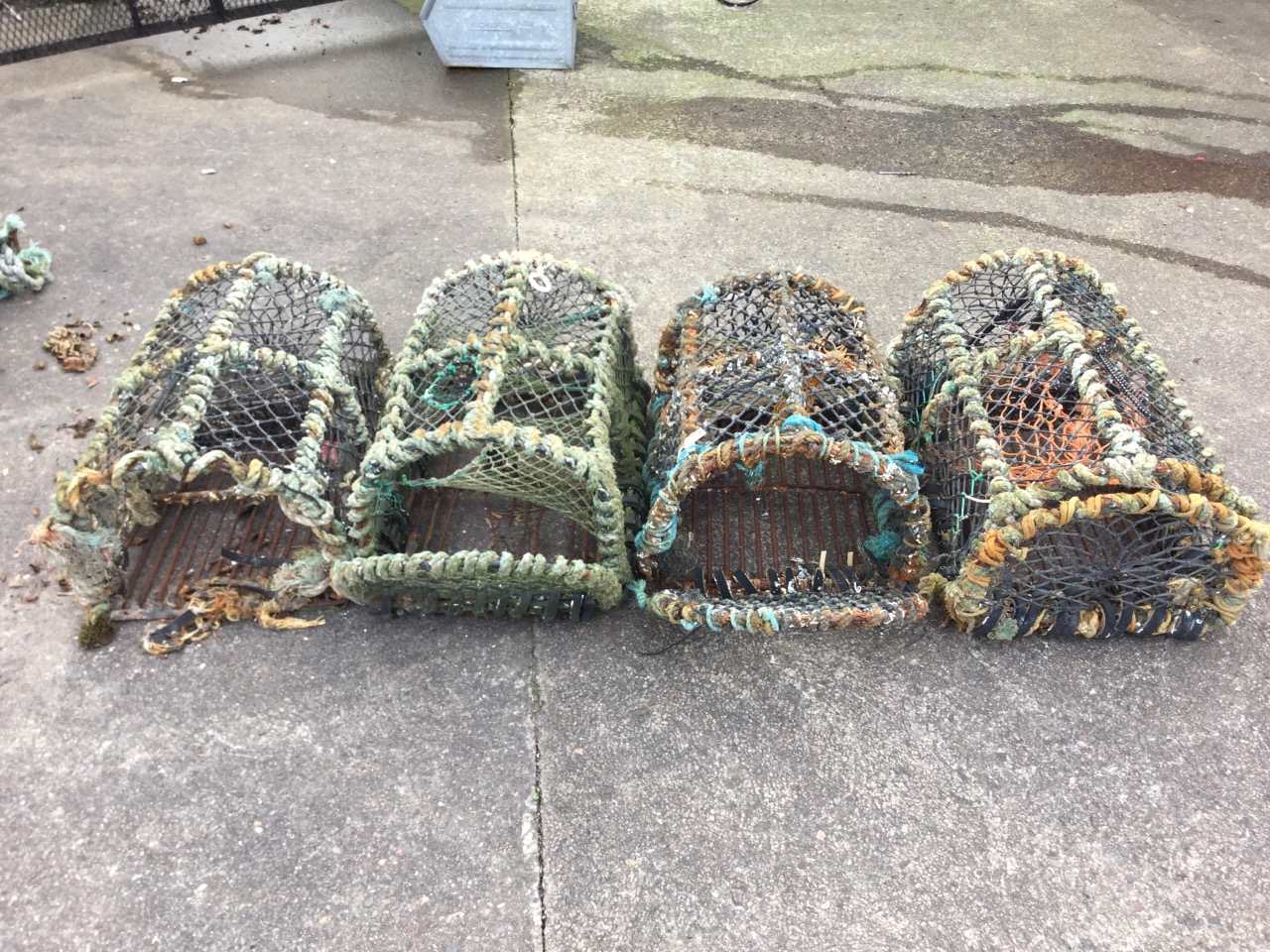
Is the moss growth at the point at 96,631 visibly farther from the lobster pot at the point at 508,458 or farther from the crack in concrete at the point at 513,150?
the crack in concrete at the point at 513,150

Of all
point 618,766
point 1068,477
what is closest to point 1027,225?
point 1068,477

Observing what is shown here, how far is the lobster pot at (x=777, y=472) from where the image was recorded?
6.76 ft

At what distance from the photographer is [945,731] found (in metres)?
2.19

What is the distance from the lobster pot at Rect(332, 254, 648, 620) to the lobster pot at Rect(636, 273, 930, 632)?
6.4 inches

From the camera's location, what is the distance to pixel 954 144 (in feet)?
15.5

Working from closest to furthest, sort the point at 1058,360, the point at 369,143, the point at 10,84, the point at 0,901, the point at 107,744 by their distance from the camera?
1. the point at 0,901
2. the point at 107,744
3. the point at 1058,360
4. the point at 369,143
5. the point at 10,84

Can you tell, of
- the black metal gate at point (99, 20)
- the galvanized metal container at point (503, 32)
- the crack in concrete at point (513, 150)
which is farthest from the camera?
the galvanized metal container at point (503, 32)

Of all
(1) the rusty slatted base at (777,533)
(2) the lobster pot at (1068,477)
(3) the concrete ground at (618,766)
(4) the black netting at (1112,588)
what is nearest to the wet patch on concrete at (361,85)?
(3) the concrete ground at (618,766)

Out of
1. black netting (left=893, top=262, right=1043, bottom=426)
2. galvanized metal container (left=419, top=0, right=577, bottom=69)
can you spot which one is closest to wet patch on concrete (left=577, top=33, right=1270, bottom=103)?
galvanized metal container (left=419, top=0, right=577, bottom=69)

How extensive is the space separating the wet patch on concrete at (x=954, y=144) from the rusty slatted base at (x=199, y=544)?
3.17 metres

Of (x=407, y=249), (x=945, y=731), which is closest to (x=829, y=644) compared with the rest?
(x=945, y=731)

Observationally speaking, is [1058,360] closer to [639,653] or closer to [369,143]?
[639,653]

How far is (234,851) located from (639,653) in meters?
1.09

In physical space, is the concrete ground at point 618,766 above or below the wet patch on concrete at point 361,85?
below
